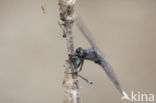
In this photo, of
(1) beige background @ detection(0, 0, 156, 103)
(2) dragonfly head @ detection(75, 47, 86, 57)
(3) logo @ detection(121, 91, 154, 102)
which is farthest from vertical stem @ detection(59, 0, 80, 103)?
(3) logo @ detection(121, 91, 154, 102)

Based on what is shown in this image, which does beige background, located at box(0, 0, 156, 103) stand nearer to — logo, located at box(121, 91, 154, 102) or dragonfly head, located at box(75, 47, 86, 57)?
logo, located at box(121, 91, 154, 102)

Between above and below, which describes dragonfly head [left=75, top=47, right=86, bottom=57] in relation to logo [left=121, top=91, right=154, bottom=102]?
above

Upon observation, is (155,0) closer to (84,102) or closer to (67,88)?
(84,102)

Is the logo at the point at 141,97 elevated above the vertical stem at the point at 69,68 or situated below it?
below

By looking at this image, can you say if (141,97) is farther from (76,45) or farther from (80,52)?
(80,52)

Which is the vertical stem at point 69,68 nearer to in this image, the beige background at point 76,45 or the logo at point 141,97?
the beige background at point 76,45

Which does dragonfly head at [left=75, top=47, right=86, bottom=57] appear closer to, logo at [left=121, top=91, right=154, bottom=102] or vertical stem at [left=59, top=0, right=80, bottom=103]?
vertical stem at [left=59, top=0, right=80, bottom=103]

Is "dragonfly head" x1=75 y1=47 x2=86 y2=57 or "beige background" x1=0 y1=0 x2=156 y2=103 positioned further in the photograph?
"beige background" x1=0 y1=0 x2=156 y2=103

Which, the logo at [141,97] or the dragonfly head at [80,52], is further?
the logo at [141,97]

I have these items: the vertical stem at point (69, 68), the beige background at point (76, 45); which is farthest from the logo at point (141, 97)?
the vertical stem at point (69, 68)

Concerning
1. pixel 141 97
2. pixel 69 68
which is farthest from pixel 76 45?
pixel 69 68
